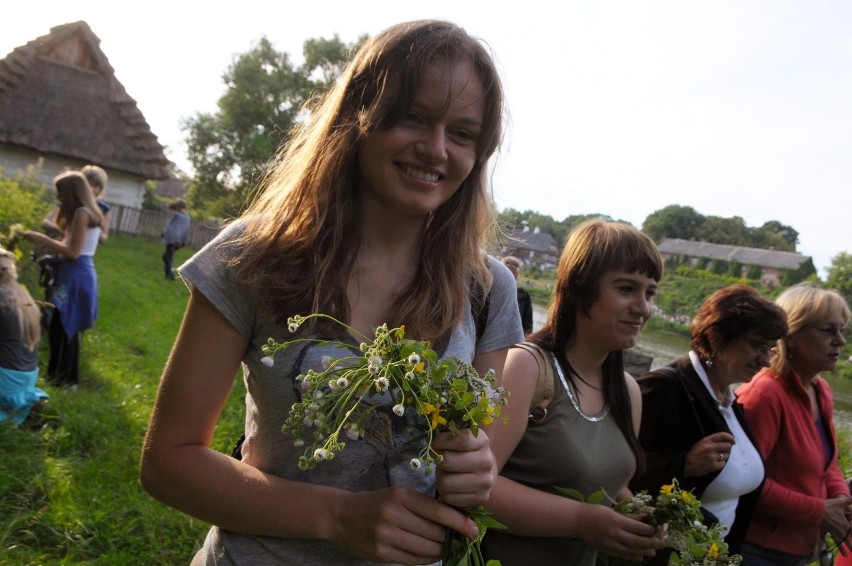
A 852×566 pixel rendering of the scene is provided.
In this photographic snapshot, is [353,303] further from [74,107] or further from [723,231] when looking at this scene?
[723,231]

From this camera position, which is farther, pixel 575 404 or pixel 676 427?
pixel 676 427

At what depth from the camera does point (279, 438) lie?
1511mm

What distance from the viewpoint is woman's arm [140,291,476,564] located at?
1.43 m

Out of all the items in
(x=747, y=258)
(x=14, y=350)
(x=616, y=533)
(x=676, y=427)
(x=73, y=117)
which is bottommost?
(x=14, y=350)

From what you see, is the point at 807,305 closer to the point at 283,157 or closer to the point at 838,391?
the point at 283,157

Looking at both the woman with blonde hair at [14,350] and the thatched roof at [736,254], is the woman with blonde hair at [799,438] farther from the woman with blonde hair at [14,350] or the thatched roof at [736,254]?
the thatched roof at [736,254]

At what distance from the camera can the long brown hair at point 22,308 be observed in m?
4.77

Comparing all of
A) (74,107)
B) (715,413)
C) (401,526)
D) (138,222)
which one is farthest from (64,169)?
(401,526)

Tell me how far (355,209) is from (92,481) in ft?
11.2

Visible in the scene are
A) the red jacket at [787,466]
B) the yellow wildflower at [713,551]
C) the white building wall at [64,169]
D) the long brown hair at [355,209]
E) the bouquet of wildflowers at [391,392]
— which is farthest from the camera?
the white building wall at [64,169]

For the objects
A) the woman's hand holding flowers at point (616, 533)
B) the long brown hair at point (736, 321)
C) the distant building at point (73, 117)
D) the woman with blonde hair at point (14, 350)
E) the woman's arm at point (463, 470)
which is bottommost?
the woman with blonde hair at point (14, 350)

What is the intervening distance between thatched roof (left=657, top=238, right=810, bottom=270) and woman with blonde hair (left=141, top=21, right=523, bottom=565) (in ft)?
189

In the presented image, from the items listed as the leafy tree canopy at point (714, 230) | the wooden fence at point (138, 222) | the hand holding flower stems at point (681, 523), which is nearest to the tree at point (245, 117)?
the wooden fence at point (138, 222)

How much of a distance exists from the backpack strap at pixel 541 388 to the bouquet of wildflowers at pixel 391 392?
1.06 metres
